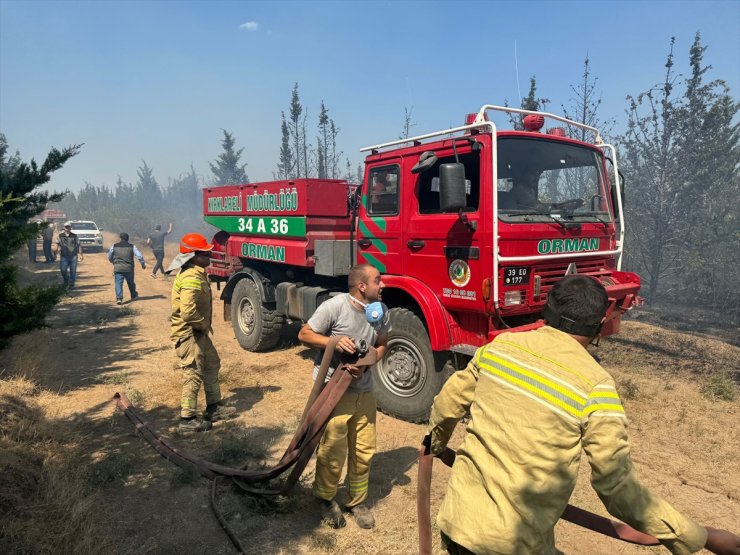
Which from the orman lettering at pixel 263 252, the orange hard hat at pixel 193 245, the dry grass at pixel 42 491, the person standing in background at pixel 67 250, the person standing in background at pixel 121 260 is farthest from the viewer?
the person standing in background at pixel 67 250

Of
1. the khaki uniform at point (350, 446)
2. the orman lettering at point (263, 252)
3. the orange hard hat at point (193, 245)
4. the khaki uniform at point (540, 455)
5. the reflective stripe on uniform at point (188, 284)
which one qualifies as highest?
the orange hard hat at point (193, 245)

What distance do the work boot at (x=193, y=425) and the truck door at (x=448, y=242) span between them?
8.53 ft

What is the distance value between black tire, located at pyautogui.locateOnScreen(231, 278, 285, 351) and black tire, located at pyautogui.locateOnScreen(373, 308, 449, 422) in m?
2.59

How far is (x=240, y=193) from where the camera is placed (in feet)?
24.3

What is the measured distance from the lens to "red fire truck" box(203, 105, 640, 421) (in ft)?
13.1

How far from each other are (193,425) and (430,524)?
319 centimetres

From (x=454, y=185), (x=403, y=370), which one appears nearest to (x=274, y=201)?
(x=403, y=370)

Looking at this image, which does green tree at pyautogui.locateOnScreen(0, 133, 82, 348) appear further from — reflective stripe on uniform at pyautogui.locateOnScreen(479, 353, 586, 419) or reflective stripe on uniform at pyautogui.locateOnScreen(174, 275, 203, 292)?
reflective stripe on uniform at pyautogui.locateOnScreen(479, 353, 586, 419)

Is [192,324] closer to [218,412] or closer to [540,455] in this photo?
[218,412]

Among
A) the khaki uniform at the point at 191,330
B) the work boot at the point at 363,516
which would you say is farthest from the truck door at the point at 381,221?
the work boot at the point at 363,516

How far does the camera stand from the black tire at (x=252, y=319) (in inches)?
273

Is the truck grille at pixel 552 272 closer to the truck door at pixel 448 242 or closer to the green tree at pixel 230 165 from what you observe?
the truck door at pixel 448 242

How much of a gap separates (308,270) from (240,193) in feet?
6.65

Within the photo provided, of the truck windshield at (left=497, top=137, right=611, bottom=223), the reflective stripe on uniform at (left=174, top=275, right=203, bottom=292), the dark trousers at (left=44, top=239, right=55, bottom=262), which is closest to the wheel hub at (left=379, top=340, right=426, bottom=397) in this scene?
the truck windshield at (left=497, top=137, right=611, bottom=223)
